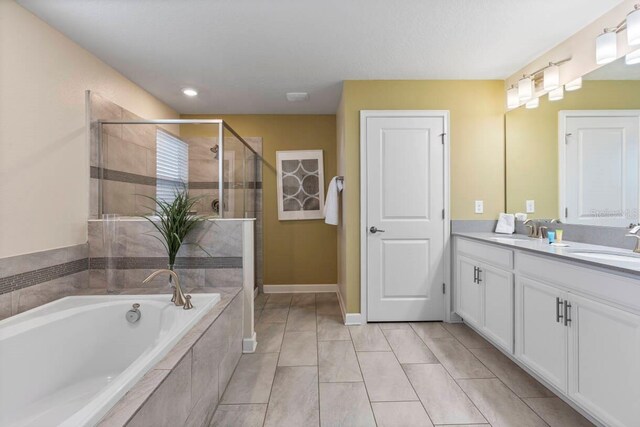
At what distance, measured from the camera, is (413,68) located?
2.69 metres

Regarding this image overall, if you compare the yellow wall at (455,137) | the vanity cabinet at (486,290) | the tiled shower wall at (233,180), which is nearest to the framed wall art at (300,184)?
the tiled shower wall at (233,180)

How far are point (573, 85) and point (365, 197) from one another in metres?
1.77

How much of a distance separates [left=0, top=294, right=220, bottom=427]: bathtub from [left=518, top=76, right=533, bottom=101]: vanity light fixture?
301 cm

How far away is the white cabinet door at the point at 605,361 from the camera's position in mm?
1251

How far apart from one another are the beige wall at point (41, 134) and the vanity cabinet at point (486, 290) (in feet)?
10.3

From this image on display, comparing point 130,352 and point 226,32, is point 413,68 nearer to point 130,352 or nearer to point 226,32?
point 226,32

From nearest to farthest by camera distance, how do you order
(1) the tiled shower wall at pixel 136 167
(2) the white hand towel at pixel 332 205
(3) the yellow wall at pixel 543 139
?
1. (3) the yellow wall at pixel 543 139
2. (1) the tiled shower wall at pixel 136 167
3. (2) the white hand towel at pixel 332 205

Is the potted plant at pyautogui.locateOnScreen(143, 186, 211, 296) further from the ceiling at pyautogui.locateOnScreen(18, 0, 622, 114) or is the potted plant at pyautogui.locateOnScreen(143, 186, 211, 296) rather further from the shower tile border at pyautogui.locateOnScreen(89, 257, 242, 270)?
the ceiling at pyautogui.locateOnScreen(18, 0, 622, 114)

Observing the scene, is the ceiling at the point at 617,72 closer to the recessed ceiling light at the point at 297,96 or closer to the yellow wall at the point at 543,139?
the yellow wall at the point at 543,139

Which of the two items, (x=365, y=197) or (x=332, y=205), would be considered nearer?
(x=365, y=197)

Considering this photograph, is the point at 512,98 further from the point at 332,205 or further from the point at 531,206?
the point at 332,205

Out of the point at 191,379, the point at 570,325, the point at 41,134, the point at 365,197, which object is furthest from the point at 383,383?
the point at 41,134

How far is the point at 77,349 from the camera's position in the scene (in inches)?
67.2

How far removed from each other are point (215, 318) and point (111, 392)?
0.76 m
